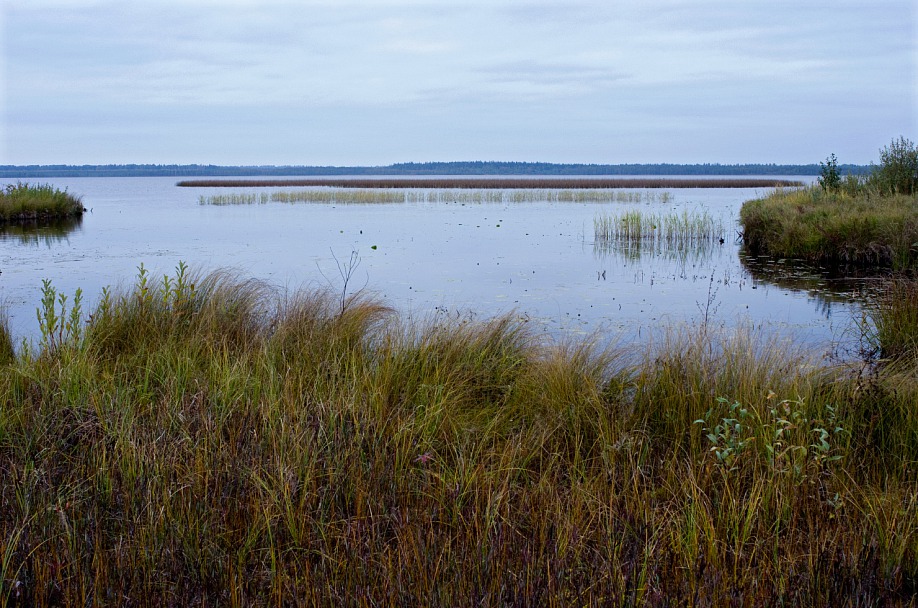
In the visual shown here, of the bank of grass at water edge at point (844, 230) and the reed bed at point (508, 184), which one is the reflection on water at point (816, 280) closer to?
the bank of grass at water edge at point (844, 230)

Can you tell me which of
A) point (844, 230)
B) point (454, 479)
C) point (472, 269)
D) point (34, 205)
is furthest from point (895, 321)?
point (34, 205)

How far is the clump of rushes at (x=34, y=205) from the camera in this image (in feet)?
96.8

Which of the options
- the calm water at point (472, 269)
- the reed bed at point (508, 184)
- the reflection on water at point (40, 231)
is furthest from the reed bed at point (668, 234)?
the reed bed at point (508, 184)

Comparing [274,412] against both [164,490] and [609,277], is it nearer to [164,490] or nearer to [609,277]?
[164,490]

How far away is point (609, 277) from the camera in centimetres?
1623

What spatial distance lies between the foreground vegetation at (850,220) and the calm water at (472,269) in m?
0.95

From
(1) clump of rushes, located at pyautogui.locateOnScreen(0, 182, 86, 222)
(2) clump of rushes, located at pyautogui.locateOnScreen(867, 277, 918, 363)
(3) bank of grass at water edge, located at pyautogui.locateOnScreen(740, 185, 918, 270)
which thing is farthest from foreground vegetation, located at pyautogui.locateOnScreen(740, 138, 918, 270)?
(1) clump of rushes, located at pyautogui.locateOnScreen(0, 182, 86, 222)

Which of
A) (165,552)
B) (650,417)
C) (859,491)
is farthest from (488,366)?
(165,552)

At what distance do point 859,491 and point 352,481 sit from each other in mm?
2852

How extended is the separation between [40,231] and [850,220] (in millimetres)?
25465

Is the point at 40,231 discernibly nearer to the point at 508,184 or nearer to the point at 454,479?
the point at 454,479

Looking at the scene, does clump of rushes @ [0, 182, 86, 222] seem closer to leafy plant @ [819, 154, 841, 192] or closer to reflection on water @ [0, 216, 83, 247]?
reflection on water @ [0, 216, 83, 247]

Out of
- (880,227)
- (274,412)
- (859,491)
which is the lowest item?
(859,491)

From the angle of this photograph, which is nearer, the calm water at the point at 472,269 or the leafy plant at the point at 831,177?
the calm water at the point at 472,269
